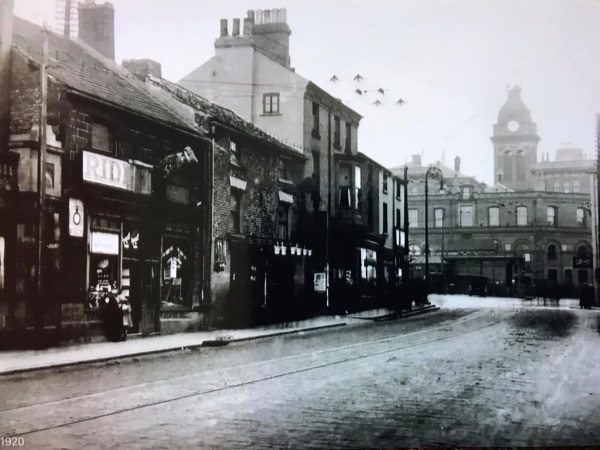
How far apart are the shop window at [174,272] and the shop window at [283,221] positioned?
97 cm

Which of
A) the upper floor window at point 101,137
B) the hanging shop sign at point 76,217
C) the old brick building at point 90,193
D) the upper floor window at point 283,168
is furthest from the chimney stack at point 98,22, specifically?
the upper floor window at point 283,168

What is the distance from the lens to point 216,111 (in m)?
7.46

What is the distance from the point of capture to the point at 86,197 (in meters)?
6.30

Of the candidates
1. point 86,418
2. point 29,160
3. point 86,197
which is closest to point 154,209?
point 86,197

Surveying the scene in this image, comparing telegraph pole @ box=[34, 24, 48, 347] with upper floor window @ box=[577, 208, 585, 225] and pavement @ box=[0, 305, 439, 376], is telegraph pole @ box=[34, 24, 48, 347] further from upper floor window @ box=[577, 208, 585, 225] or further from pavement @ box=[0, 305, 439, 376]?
upper floor window @ box=[577, 208, 585, 225]

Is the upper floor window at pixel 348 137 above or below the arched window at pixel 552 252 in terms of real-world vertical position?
above

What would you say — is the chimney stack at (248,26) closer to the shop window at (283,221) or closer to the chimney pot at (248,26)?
the chimney pot at (248,26)

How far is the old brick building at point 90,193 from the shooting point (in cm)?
541

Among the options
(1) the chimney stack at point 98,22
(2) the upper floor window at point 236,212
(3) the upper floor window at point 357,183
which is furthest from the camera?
(3) the upper floor window at point 357,183

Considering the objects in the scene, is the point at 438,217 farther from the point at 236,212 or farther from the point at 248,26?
the point at 248,26

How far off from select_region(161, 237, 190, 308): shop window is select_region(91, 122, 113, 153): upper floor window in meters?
1.18

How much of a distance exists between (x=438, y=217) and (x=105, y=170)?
15.8 feet

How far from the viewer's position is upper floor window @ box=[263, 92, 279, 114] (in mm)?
7723

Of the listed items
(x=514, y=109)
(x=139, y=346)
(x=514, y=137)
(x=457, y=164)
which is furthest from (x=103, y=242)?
(x=514, y=109)
